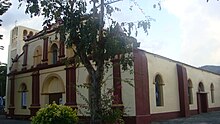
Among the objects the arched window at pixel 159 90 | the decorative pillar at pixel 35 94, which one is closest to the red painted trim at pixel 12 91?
the decorative pillar at pixel 35 94

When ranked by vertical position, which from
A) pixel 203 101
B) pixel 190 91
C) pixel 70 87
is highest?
pixel 70 87

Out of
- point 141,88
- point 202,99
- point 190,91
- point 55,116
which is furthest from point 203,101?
point 55,116

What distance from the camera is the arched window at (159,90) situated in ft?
66.4

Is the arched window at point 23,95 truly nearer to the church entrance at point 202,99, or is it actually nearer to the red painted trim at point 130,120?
the red painted trim at point 130,120

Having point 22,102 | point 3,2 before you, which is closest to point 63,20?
point 3,2

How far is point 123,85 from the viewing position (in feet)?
57.0

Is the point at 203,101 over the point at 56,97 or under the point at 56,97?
under

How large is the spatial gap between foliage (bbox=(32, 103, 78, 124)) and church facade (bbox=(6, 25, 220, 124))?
4164 mm

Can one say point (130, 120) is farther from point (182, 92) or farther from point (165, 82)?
point (182, 92)

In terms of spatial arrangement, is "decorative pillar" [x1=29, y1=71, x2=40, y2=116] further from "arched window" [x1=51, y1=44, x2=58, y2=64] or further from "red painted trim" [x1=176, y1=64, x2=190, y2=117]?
"red painted trim" [x1=176, y1=64, x2=190, y2=117]

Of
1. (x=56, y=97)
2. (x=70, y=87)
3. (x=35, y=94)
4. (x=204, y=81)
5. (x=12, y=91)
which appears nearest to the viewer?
(x=70, y=87)

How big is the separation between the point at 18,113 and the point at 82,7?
18767mm

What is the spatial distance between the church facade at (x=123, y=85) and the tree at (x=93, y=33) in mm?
5181

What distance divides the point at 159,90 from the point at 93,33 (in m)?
11.8
